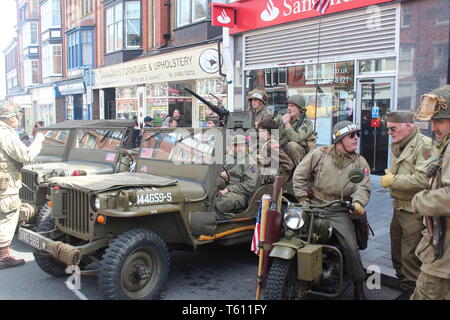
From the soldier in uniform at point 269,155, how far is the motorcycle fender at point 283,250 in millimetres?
1554

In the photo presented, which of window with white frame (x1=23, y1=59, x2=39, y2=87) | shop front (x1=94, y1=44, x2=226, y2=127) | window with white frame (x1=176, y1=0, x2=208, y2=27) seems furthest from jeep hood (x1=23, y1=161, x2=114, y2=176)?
window with white frame (x1=23, y1=59, x2=39, y2=87)

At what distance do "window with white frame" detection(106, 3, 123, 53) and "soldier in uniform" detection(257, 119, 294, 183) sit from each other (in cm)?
1708

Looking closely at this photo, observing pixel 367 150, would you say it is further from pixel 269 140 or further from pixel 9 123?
pixel 9 123

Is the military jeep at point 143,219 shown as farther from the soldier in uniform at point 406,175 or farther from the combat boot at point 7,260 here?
the soldier in uniform at point 406,175

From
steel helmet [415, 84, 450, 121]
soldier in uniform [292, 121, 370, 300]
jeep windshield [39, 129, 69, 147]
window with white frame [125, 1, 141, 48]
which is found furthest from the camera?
window with white frame [125, 1, 141, 48]

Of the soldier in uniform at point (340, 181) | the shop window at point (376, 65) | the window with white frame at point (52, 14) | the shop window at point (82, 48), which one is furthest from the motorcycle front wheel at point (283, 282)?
the window with white frame at point (52, 14)

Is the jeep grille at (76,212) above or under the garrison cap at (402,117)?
under

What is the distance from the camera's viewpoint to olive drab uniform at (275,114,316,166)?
5.86m

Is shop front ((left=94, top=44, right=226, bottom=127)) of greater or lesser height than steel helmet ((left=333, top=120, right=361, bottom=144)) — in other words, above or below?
above

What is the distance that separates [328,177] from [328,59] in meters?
6.74

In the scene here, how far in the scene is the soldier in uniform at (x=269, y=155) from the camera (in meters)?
5.25

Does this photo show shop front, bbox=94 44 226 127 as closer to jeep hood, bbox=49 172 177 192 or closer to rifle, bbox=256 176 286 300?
jeep hood, bbox=49 172 177 192

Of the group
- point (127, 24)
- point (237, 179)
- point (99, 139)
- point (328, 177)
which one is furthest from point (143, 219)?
point (127, 24)
